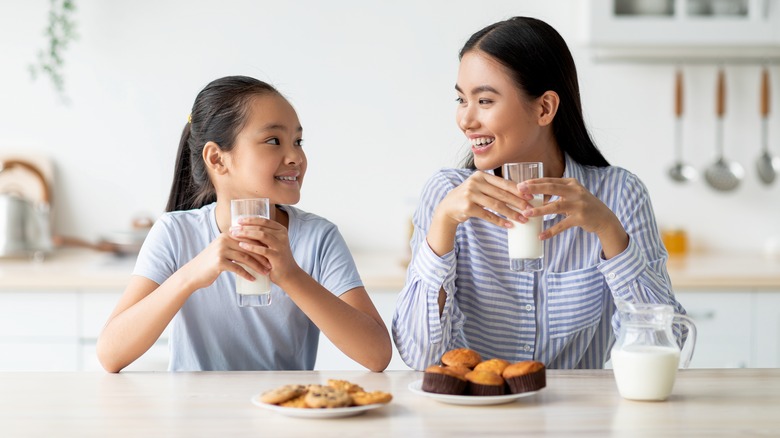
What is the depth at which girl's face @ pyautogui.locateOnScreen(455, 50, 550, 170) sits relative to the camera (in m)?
1.74

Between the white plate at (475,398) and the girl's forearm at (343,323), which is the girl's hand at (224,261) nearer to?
the girl's forearm at (343,323)

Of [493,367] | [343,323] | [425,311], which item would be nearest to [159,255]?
[343,323]

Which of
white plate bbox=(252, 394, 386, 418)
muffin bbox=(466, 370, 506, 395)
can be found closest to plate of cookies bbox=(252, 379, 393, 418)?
white plate bbox=(252, 394, 386, 418)

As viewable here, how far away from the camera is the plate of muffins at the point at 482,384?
1278mm

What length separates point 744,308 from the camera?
2865mm

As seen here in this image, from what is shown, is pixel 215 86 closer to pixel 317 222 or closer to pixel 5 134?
pixel 317 222

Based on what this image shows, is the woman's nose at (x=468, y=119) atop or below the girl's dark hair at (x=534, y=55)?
below

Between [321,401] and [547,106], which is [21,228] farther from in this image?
[321,401]

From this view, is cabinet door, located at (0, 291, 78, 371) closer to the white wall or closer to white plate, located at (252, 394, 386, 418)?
the white wall

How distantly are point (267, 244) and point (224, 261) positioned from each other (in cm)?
7

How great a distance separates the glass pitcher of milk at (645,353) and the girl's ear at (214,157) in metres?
0.87

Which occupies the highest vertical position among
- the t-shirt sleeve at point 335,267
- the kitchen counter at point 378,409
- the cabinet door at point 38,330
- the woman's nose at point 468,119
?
the woman's nose at point 468,119

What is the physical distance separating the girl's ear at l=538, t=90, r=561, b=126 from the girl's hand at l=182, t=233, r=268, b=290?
2.03 feet

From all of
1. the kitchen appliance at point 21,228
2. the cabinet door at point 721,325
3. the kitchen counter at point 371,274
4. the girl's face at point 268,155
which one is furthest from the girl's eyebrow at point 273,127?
the kitchen appliance at point 21,228
